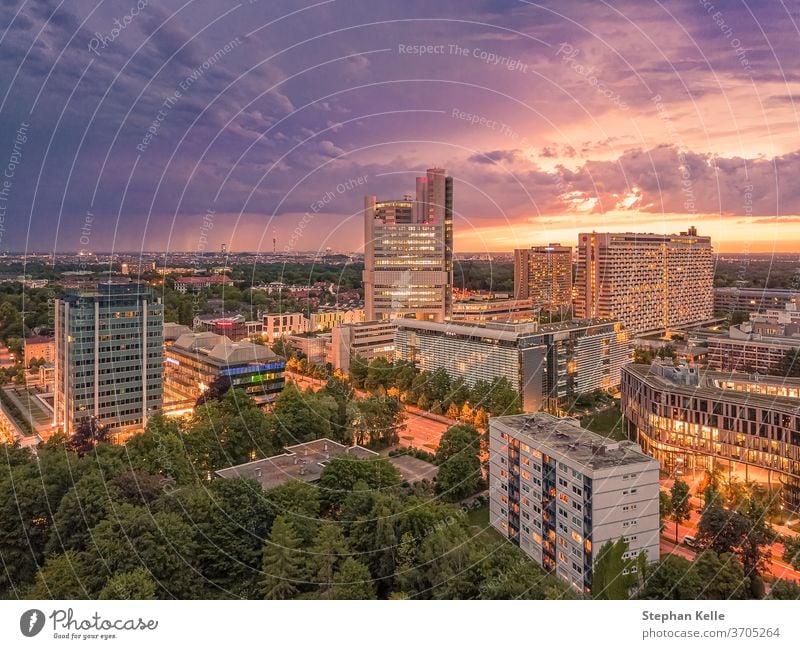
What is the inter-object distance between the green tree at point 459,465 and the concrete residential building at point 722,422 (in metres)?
2.43

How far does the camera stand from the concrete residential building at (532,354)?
927 centimetres

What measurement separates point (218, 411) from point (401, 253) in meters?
8.83

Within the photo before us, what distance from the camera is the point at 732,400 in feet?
22.0

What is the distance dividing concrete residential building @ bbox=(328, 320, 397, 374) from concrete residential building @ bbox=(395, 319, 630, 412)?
1577 mm

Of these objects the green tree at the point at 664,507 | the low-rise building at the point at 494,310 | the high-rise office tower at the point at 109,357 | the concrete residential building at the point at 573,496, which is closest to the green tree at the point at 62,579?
the concrete residential building at the point at 573,496

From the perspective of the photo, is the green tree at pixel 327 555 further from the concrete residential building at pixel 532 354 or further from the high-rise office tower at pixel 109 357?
the concrete residential building at pixel 532 354

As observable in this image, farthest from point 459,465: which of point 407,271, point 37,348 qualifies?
point 37,348

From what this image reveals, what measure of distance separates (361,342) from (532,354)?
15.0ft

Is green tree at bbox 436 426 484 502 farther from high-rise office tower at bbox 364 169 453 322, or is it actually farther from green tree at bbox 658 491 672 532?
high-rise office tower at bbox 364 169 453 322

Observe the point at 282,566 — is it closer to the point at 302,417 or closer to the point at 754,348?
the point at 302,417

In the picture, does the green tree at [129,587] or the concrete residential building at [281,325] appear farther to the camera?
the concrete residential building at [281,325]

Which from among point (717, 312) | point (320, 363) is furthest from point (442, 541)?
point (717, 312)

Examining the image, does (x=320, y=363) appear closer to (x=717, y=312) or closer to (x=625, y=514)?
(x=625, y=514)

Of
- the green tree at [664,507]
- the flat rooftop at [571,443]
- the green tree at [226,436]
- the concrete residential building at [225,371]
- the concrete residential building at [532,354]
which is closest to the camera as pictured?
the flat rooftop at [571,443]
